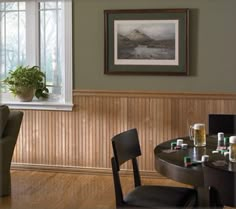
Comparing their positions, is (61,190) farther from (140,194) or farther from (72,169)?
(140,194)

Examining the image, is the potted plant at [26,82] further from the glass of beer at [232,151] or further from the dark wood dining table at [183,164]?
the glass of beer at [232,151]

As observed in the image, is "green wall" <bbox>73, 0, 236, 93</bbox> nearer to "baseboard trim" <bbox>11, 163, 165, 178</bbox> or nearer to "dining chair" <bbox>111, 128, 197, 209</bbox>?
"baseboard trim" <bbox>11, 163, 165, 178</bbox>

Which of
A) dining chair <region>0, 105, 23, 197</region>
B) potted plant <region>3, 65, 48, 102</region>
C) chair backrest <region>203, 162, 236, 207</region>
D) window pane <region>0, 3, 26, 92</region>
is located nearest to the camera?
chair backrest <region>203, 162, 236, 207</region>

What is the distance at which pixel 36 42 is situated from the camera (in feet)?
17.2

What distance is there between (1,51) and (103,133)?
1.49 meters

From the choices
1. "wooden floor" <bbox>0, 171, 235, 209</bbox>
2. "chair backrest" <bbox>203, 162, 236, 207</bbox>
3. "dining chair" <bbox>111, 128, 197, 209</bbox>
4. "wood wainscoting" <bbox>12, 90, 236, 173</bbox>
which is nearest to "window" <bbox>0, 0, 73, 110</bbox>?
"wood wainscoting" <bbox>12, 90, 236, 173</bbox>

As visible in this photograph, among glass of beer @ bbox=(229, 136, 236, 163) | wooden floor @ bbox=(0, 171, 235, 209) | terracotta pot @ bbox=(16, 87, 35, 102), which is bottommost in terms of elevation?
wooden floor @ bbox=(0, 171, 235, 209)

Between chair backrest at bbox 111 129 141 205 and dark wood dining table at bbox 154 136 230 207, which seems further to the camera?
chair backrest at bbox 111 129 141 205

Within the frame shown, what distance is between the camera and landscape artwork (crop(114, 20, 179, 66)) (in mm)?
4742

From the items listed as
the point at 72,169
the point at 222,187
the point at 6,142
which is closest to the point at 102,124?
the point at 72,169

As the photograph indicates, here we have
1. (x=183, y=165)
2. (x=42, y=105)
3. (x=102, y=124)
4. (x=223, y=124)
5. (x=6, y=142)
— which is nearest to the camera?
(x=183, y=165)

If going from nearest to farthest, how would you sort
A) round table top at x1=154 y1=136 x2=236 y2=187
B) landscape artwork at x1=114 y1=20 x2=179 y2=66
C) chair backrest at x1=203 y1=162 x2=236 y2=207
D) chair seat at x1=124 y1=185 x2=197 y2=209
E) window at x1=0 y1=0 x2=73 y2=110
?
chair backrest at x1=203 y1=162 x2=236 y2=207, round table top at x1=154 y1=136 x2=236 y2=187, chair seat at x1=124 y1=185 x2=197 y2=209, landscape artwork at x1=114 y1=20 x2=179 y2=66, window at x1=0 y1=0 x2=73 y2=110

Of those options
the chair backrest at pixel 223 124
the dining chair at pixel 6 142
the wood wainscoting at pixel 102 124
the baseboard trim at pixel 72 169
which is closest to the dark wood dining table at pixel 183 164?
the chair backrest at pixel 223 124

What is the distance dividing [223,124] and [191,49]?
4.05 feet
